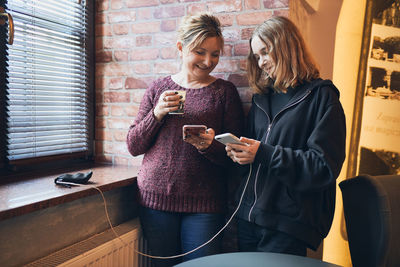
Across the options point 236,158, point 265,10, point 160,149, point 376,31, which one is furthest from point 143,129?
point 376,31

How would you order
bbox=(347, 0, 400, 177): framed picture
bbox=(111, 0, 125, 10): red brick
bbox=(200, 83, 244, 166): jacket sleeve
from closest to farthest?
1. bbox=(200, 83, 244, 166): jacket sleeve
2. bbox=(111, 0, 125, 10): red brick
3. bbox=(347, 0, 400, 177): framed picture

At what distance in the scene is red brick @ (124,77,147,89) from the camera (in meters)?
2.23

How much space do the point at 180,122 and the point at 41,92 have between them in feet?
2.88

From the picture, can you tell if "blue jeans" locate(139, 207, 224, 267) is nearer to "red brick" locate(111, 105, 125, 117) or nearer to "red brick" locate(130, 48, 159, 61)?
"red brick" locate(111, 105, 125, 117)

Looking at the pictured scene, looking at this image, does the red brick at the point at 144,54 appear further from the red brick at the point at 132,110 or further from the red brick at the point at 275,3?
the red brick at the point at 275,3

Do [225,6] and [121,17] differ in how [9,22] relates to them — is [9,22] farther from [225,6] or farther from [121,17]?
[225,6]

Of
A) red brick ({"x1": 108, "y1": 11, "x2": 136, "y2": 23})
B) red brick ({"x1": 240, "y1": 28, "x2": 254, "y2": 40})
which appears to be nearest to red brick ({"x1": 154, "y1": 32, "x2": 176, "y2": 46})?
red brick ({"x1": 108, "y1": 11, "x2": 136, "y2": 23})

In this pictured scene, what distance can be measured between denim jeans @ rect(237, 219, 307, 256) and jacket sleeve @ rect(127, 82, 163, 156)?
64cm

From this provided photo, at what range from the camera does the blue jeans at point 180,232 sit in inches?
66.6

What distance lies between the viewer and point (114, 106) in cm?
232

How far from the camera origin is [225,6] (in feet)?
6.46

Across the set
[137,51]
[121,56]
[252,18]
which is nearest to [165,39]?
[137,51]

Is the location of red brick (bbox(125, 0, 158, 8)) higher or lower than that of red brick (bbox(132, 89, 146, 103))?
higher

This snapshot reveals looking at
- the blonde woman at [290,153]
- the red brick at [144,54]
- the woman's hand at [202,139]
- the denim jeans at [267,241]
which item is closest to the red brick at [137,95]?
the red brick at [144,54]
